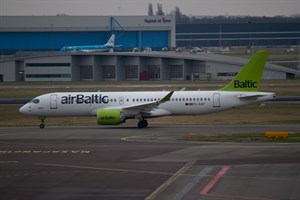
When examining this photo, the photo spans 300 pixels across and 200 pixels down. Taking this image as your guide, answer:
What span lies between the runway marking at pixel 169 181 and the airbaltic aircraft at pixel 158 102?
57.7 feet

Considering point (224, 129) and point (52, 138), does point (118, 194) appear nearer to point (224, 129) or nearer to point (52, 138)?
point (52, 138)

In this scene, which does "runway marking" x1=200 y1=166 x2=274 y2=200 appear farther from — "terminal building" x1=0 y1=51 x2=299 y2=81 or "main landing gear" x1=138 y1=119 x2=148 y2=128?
"terminal building" x1=0 y1=51 x2=299 y2=81

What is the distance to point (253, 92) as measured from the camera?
171ft

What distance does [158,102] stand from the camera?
5056cm

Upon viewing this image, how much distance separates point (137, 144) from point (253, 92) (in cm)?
1379

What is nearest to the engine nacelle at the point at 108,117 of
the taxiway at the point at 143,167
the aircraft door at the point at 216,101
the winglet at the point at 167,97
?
the taxiway at the point at 143,167

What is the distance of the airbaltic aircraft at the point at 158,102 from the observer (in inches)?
2024

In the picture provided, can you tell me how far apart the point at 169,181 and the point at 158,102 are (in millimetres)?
21869

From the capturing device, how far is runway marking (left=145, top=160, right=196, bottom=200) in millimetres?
25938

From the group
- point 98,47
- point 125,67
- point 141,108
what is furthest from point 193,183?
point 98,47

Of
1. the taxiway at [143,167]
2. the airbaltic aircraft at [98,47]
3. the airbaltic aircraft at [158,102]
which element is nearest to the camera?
the taxiway at [143,167]

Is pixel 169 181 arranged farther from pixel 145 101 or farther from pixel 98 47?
pixel 98 47

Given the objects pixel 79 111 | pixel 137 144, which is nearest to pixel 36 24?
pixel 79 111

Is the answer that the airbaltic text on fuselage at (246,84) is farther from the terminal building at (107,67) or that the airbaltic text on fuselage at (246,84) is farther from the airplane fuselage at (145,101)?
the terminal building at (107,67)
